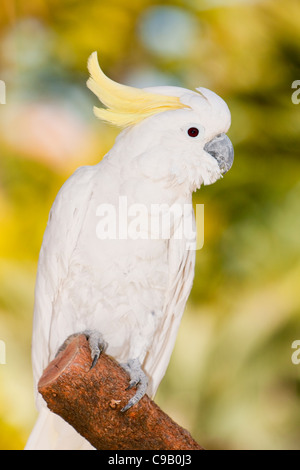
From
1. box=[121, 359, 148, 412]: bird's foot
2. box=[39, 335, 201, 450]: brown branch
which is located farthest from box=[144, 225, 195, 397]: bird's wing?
box=[39, 335, 201, 450]: brown branch

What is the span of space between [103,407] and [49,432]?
531 mm

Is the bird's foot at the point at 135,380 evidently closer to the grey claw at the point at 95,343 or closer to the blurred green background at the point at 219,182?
the grey claw at the point at 95,343

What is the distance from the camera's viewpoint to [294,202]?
3.58 metres

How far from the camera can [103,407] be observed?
1.64 m

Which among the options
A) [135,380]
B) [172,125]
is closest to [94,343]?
[135,380]

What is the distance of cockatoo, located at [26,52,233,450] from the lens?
1.94m

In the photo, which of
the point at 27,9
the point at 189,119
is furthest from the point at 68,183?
the point at 27,9

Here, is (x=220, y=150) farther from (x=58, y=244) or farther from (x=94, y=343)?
(x=94, y=343)

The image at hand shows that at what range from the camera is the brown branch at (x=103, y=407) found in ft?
5.26

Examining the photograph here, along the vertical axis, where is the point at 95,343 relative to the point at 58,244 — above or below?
below

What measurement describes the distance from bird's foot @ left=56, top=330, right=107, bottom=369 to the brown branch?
2cm

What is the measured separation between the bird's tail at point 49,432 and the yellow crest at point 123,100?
1146mm

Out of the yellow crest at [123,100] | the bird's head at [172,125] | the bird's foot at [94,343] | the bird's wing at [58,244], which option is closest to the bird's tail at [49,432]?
the bird's wing at [58,244]

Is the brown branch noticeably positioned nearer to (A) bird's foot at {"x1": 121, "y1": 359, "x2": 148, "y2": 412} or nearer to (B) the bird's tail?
(A) bird's foot at {"x1": 121, "y1": 359, "x2": 148, "y2": 412}
